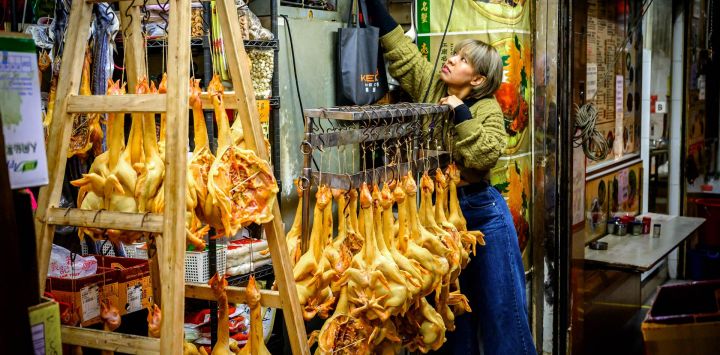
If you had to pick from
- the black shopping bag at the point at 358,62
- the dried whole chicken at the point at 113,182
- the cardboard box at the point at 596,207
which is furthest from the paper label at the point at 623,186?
the dried whole chicken at the point at 113,182

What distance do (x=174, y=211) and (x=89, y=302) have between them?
131 cm

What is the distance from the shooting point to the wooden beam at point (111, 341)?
7.64 feet

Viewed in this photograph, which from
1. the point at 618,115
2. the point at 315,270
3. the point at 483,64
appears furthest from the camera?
the point at 618,115

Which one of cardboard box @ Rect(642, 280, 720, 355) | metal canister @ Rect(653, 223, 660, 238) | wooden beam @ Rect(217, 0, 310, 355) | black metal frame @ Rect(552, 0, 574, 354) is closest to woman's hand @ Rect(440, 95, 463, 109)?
black metal frame @ Rect(552, 0, 574, 354)

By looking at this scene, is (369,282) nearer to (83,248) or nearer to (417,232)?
(417,232)

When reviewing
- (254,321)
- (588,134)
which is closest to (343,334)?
(254,321)

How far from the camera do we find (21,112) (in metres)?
1.72

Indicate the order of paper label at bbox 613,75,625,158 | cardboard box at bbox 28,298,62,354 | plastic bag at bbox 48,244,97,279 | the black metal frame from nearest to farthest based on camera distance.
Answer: cardboard box at bbox 28,298,62,354, plastic bag at bbox 48,244,97,279, the black metal frame, paper label at bbox 613,75,625,158

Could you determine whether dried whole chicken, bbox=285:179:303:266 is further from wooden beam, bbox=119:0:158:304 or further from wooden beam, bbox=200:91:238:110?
wooden beam, bbox=119:0:158:304

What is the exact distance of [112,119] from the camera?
263 centimetres

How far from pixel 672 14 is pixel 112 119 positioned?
693 centimetres

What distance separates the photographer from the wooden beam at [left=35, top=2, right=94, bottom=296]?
8.20 ft

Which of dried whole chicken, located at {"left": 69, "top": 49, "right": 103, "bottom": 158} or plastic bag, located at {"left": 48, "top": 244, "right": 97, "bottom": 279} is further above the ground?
dried whole chicken, located at {"left": 69, "top": 49, "right": 103, "bottom": 158}

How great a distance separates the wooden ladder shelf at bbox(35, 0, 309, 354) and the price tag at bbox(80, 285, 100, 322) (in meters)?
0.56
